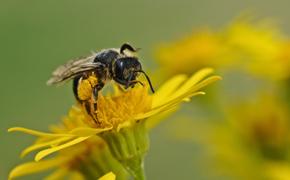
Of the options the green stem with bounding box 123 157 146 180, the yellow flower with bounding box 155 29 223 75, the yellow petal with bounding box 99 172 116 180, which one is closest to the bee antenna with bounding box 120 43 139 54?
the green stem with bounding box 123 157 146 180

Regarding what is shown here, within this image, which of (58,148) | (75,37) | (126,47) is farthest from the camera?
(75,37)

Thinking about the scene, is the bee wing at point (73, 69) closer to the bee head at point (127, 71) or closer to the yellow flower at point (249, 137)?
the bee head at point (127, 71)

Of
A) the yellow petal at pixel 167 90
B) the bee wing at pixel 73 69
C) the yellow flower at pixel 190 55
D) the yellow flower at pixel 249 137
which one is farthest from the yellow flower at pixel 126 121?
the yellow flower at pixel 190 55

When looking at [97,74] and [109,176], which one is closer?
[109,176]

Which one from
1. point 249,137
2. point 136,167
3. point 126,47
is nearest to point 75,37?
point 249,137

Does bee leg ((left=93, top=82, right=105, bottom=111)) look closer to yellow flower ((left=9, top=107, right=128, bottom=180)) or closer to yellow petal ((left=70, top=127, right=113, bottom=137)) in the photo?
yellow flower ((left=9, top=107, right=128, bottom=180))

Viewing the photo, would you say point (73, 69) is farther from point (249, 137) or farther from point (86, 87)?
point (249, 137)
